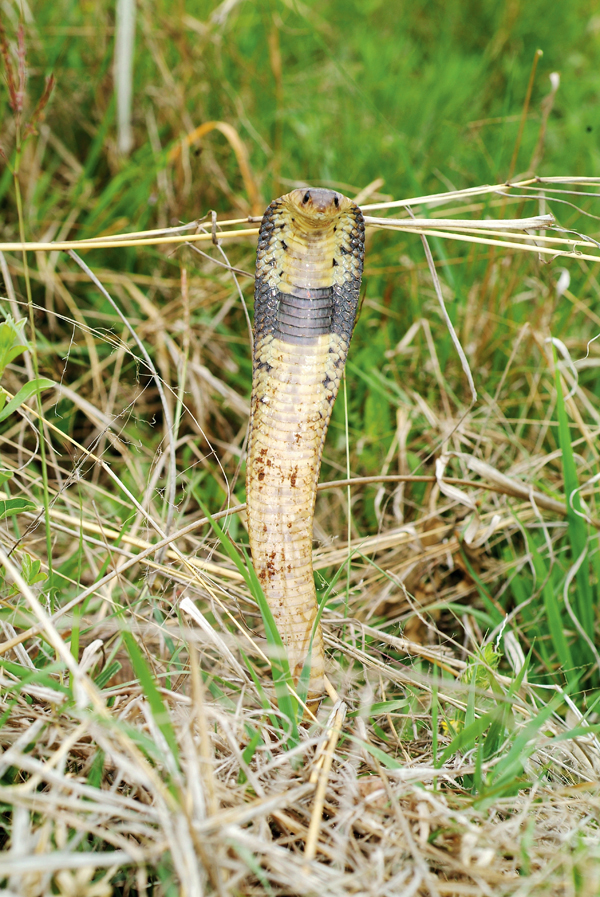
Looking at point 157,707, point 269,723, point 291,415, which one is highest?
point 291,415

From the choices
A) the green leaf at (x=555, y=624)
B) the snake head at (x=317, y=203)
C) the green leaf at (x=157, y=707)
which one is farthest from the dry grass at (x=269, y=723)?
the snake head at (x=317, y=203)

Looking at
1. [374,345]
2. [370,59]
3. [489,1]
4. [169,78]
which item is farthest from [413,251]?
[489,1]

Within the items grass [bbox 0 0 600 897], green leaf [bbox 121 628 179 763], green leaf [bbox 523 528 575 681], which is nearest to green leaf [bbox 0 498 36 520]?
grass [bbox 0 0 600 897]

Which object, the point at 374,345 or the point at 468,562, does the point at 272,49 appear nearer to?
the point at 374,345

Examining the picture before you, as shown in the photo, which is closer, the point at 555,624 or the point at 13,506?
the point at 13,506

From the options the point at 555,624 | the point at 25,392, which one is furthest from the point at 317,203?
the point at 555,624

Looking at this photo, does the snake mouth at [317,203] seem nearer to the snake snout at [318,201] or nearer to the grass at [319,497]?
the snake snout at [318,201]

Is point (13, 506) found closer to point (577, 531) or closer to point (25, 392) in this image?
point (25, 392)
